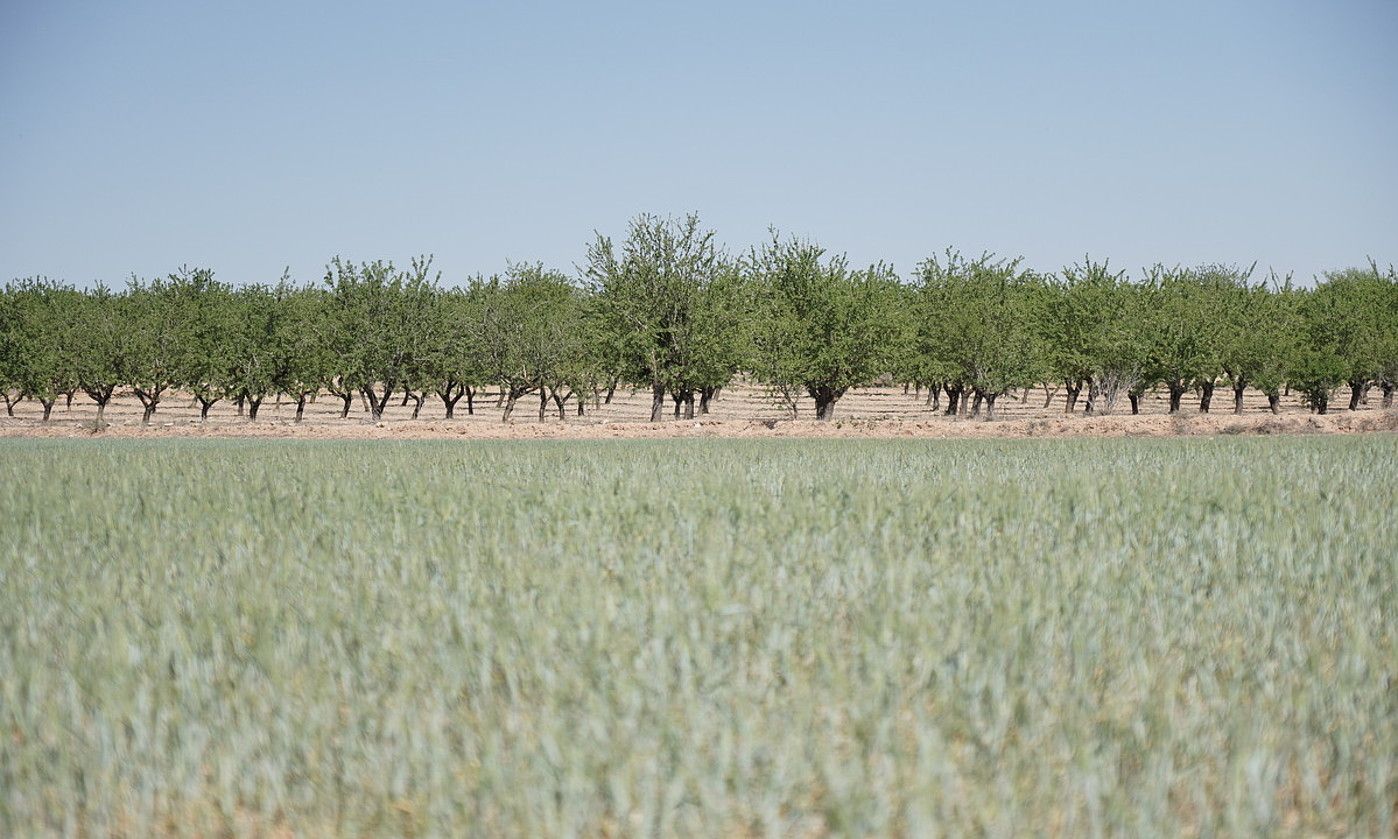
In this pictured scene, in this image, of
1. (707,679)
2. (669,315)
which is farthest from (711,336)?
(707,679)

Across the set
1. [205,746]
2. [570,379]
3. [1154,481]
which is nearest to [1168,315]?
[570,379]

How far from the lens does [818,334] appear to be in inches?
1805

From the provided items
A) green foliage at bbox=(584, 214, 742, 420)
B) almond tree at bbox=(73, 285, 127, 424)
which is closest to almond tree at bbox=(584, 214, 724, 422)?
green foliage at bbox=(584, 214, 742, 420)

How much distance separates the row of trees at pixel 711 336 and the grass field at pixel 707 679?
126ft

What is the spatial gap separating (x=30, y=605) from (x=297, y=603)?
1534 millimetres

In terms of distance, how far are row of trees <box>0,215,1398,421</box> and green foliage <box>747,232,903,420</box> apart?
0.30 ft

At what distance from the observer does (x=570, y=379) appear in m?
59.8

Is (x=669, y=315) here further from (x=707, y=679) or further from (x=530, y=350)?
(x=707, y=679)

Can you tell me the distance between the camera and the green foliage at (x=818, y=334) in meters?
45.2

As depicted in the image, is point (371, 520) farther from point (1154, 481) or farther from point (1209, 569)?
point (1154, 481)

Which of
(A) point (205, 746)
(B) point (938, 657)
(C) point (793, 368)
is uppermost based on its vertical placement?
(C) point (793, 368)

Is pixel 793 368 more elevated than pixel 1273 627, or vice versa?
pixel 793 368

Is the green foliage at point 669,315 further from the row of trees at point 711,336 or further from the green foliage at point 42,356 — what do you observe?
the green foliage at point 42,356

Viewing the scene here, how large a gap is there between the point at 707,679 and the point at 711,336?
44067 mm
